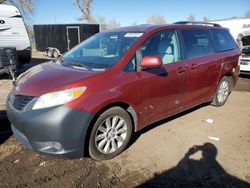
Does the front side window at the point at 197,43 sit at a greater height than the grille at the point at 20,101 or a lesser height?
greater

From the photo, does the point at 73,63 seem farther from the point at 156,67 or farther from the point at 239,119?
the point at 239,119

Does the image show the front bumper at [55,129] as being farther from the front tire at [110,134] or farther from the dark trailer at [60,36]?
the dark trailer at [60,36]

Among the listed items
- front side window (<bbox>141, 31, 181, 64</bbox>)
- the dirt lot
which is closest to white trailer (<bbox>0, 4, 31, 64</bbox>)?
the dirt lot

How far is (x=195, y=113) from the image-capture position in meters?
5.59

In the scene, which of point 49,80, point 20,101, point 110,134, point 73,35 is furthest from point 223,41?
point 73,35

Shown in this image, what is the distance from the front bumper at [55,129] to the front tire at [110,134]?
202 mm

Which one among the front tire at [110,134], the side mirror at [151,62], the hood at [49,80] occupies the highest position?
the side mirror at [151,62]

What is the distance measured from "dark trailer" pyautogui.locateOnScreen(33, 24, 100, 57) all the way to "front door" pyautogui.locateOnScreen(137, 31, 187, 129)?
596 inches

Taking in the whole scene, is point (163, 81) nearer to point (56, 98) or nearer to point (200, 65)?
point (200, 65)

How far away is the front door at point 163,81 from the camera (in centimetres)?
392

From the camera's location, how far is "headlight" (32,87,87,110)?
3107 millimetres

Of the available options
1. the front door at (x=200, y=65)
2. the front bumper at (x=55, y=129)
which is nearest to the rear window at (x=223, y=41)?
the front door at (x=200, y=65)

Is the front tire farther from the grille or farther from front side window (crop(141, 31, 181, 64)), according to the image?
front side window (crop(141, 31, 181, 64))

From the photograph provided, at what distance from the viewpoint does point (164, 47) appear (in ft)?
14.3
